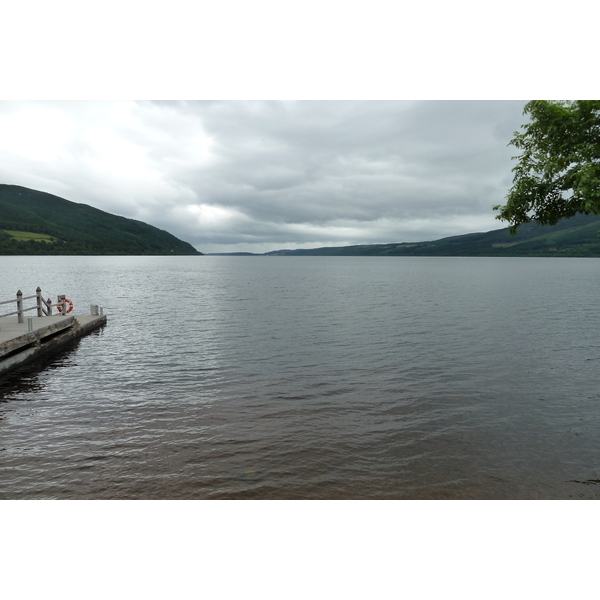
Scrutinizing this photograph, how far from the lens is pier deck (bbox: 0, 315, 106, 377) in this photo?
70.6 feet

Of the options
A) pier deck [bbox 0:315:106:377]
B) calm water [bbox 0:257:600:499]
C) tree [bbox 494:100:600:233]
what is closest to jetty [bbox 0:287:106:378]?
pier deck [bbox 0:315:106:377]

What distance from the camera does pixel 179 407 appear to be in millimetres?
16266

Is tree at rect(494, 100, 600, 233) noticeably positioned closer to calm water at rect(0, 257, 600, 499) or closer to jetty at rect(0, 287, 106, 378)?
calm water at rect(0, 257, 600, 499)

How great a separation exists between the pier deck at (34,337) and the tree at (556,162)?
22911 millimetres

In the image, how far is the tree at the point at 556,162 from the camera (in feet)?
34.0

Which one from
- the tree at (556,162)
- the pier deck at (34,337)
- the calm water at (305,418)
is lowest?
the calm water at (305,418)

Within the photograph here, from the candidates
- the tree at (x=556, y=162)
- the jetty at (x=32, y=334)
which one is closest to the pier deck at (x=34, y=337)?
the jetty at (x=32, y=334)

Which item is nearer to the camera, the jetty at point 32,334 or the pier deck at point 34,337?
the pier deck at point 34,337

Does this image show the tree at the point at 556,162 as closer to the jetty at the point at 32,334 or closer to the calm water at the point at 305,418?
the calm water at the point at 305,418

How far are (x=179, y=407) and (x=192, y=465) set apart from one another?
4944mm

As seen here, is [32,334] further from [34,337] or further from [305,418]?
[305,418]

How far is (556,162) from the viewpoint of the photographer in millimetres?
10852

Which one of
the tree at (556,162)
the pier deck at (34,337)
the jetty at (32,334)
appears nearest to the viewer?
the tree at (556,162)

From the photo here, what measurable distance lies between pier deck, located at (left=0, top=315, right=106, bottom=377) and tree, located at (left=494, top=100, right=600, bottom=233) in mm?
22911
